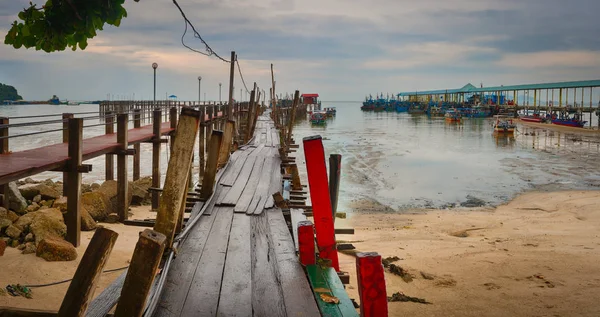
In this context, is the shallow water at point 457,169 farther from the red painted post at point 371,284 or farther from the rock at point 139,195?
the red painted post at point 371,284

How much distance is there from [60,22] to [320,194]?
268 cm

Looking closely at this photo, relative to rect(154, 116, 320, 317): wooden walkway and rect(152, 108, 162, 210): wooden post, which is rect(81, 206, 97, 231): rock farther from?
rect(154, 116, 320, 317): wooden walkway

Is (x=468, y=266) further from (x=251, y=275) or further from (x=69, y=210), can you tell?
(x=69, y=210)

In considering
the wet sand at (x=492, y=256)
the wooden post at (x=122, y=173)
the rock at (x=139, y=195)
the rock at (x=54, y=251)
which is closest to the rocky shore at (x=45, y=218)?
the rock at (x=54, y=251)

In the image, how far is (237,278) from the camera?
4305mm

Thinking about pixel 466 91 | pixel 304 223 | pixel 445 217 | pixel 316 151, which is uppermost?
pixel 466 91

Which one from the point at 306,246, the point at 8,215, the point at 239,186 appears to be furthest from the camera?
the point at 8,215

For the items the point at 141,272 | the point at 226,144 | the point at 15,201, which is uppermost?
the point at 226,144

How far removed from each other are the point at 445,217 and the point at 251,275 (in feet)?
36.8

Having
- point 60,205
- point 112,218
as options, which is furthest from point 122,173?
point 60,205

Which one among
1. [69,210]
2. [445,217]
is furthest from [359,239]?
[69,210]

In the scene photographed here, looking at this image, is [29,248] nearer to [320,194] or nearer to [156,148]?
[320,194]

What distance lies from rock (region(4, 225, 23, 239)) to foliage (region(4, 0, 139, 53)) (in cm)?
579

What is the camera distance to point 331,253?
507cm
